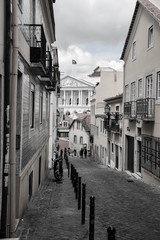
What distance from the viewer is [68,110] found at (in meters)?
86.1

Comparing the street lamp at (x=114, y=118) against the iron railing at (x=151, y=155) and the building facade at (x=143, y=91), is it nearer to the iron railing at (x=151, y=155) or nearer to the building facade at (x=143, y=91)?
the building facade at (x=143, y=91)

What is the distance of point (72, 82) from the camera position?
85.5 metres

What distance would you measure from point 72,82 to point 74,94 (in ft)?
11.7

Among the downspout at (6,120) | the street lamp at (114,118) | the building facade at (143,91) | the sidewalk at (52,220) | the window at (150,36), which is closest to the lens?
the downspout at (6,120)

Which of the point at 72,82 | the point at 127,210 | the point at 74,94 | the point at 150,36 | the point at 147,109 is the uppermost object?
the point at 72,82

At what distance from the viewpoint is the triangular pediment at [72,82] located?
84875mm

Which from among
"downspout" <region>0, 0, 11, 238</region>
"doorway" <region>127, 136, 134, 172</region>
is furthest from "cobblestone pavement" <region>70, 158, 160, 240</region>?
"doorway" <region>127, 136, 134, 172</region>

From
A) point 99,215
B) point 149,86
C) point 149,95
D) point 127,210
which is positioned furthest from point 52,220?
point 149,86

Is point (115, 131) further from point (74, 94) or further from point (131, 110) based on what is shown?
point (74, 94)

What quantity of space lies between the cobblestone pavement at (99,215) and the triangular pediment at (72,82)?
242 feet

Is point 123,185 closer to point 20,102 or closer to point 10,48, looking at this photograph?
point 20,102

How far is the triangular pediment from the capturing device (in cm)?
8488

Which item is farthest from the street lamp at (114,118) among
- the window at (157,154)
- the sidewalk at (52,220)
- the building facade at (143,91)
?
the sidewalk at (52,220)

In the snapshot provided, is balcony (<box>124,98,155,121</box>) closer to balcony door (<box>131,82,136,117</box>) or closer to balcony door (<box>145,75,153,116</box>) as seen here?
balcony door (<box>145,75,153,116</box>)
